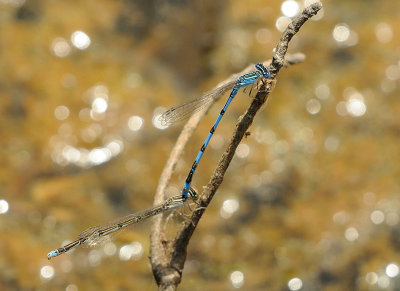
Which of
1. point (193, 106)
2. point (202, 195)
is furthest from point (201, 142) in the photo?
point (202, 195)

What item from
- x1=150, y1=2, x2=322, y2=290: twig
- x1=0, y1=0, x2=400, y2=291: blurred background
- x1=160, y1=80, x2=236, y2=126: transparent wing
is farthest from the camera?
x1=0, y1=0, x2=400, y2=291: blurred background

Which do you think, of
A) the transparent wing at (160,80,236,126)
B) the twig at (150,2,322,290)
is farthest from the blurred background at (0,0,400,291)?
the twig at (150,2,322,290)

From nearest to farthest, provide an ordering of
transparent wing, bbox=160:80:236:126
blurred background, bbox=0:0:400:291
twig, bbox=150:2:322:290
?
1. twig, bbox=150:2:322:290
2. transparent wing, bbox=160:80:236:126
3. blurred background, bbox=0:0:400:291

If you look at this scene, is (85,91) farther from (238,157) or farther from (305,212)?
(305,212)

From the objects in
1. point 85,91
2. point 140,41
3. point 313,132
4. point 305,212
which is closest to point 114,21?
point 140,41

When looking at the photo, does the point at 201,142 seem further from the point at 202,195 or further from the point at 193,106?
the point at 202,195

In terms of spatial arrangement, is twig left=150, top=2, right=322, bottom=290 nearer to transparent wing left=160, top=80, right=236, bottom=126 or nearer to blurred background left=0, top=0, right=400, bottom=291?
transparent wing left=160, top=80, right=236, bottom=126

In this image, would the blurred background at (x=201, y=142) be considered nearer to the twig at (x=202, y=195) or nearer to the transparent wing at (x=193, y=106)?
the transparent wing at (x=193, y=106)
